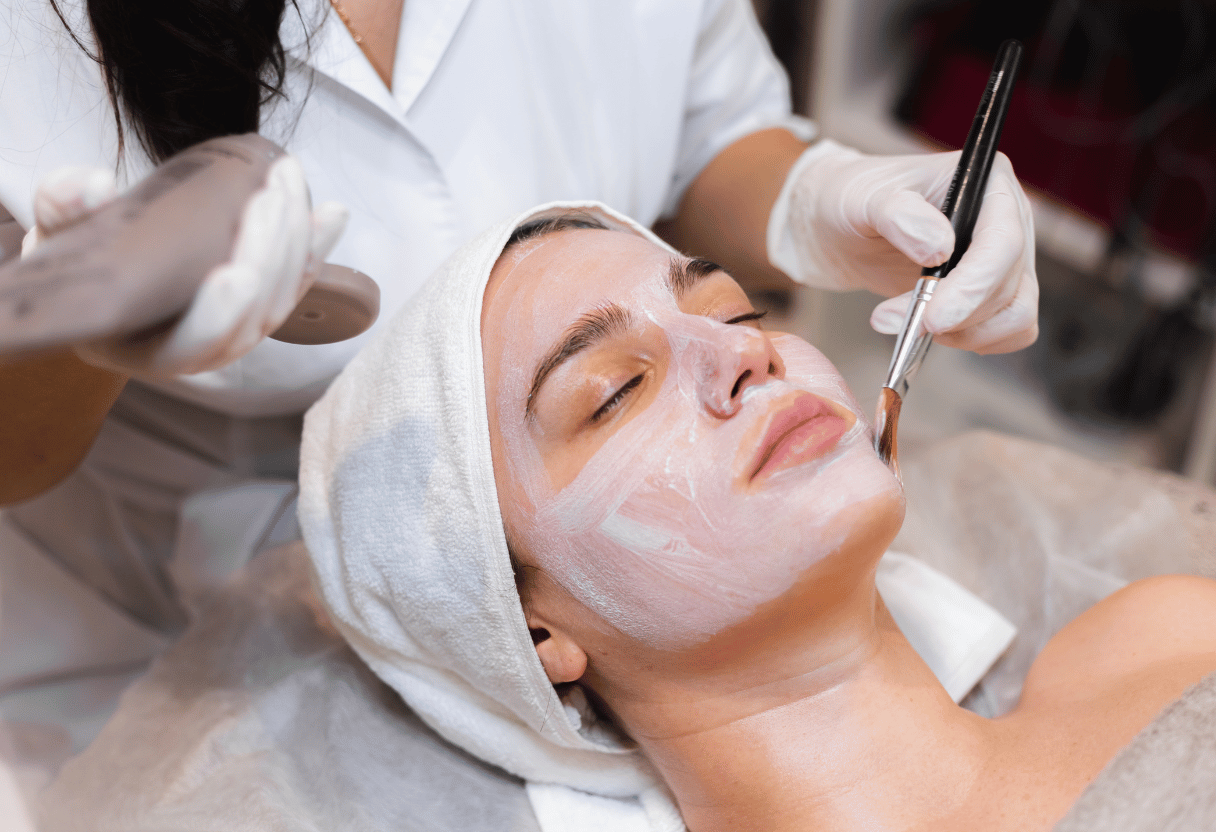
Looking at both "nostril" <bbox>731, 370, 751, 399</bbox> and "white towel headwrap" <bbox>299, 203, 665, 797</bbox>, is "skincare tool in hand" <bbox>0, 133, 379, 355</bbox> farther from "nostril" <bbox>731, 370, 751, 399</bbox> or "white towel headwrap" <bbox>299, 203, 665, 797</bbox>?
"nostril" <bbox>731, 370, 751, 399</bbox>

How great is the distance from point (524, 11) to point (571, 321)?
49cm

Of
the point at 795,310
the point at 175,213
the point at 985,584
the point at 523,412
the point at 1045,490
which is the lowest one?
the point at 795,310

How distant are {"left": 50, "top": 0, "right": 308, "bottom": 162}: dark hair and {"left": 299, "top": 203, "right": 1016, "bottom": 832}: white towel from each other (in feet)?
0.86

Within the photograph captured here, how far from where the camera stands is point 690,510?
73 centimetres

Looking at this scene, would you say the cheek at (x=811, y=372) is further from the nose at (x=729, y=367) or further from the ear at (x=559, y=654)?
the ear at (x=559, y=654)

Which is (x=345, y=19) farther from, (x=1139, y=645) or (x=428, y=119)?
(x=1139, y=645)

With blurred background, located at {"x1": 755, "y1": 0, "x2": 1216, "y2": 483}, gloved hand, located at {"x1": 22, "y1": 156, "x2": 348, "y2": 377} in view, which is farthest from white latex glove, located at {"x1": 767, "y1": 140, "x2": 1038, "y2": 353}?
gloved hand, located at {"x1": 22, "y1": 156, "x2": 348, "y2": 377}

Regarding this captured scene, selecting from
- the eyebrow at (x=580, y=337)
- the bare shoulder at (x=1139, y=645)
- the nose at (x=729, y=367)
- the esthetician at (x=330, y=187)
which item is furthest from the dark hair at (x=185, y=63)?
the bare shoulder at (x=1139, y=645)

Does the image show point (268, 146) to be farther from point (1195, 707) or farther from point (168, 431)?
point (1195, 707)

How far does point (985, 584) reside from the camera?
1.16 meters

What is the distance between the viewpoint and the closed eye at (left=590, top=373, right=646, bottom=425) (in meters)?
0.77

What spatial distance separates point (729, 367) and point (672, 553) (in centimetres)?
17

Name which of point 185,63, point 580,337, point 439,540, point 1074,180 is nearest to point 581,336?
point 580,337

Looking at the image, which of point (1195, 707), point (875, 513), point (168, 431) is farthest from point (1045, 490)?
point (168, 431)
